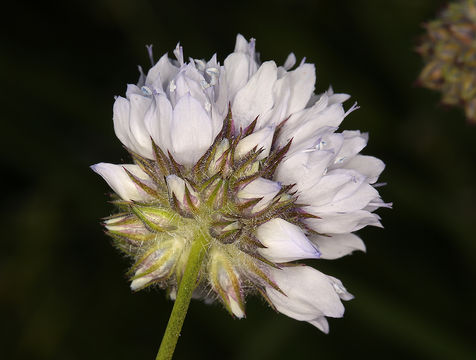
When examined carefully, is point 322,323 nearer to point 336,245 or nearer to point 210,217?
point 336,245

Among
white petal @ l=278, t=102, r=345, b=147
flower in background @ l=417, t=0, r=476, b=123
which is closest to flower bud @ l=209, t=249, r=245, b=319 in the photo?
white petal @ l=278, t=102, r=345, b=147

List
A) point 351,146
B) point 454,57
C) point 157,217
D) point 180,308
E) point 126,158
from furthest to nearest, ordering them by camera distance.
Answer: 1. point 126,158
2. point 454,57
3. point 351,146
4. point 157,217
5. point 180,308

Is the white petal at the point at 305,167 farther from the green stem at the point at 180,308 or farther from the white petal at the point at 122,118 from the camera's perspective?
the white petal at the point at 122,118

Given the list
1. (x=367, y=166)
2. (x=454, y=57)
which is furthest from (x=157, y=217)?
(x=454, y=57)

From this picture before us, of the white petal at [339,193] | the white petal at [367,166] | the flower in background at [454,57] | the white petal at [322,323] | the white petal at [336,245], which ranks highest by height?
the flower in background at [454,57]

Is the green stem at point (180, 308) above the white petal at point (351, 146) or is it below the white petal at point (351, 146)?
below

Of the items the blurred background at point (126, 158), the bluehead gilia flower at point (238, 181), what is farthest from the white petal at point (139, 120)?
the blurred background at point (126, 158)

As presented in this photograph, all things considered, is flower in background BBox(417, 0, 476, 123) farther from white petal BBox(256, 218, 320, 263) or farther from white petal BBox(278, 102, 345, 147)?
white petal BBox(256, 218, 320, 263)
